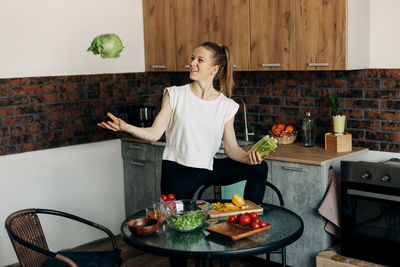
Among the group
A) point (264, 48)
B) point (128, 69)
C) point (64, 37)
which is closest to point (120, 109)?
point (128, 69)

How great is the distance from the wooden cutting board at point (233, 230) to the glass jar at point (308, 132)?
71.4 inches

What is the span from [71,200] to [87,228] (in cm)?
31

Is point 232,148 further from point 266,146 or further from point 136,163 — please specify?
point 136,163

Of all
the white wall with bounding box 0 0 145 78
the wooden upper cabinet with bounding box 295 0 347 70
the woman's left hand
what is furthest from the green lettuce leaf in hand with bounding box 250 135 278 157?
the white wall with bounding box 0 0 145 78

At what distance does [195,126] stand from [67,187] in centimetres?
198

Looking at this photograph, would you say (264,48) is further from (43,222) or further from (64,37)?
(43,222)

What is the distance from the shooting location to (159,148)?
4852 millimetres

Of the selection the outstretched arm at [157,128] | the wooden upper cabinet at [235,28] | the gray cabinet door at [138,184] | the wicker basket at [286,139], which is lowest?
the gray cabinet door at [138,184]

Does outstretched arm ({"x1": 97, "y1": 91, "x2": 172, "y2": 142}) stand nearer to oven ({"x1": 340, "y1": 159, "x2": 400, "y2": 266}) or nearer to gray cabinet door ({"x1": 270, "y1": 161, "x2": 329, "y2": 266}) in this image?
gray cabinet door ({"x1": 270, "y1": 161, "x2": 329, "y2": 266})

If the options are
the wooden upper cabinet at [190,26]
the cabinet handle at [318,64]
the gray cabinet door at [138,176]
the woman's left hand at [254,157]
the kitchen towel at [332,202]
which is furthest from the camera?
the gray cabinet door at [138,176]

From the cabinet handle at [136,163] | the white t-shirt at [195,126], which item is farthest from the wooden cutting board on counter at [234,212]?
the cabinet handle at [136,163]

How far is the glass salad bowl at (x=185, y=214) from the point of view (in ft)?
8.41

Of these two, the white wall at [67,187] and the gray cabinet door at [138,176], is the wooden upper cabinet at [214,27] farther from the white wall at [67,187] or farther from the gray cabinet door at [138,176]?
the white wall at [67,187]

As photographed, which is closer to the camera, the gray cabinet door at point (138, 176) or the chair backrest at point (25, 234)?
the chair backrest at point (25, 234)
